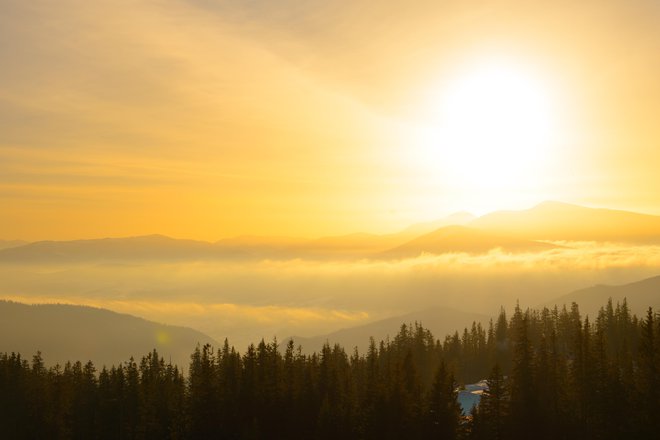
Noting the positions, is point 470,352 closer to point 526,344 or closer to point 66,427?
point 526,344

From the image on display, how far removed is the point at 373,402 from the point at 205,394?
26444mm

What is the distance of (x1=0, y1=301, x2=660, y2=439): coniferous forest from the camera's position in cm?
8031

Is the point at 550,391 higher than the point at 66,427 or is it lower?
higher

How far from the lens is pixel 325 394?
94500 millimetres

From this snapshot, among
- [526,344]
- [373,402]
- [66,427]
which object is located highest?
[526,344]

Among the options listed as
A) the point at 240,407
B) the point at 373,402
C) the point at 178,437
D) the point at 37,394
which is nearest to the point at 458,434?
the point at 373,402

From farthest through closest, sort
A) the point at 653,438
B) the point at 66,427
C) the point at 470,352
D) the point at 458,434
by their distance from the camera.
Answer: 1. the point at 470,352
2. the point at 66,427
3. the point at 458,434
4. the point at 653,438

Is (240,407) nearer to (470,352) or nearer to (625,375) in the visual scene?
(625,375)

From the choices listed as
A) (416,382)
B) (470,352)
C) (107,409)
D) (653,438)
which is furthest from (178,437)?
(470,352)

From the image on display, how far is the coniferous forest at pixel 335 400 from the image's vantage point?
263 ft

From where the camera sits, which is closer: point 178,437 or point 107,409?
point 178,437

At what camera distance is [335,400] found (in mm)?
90875

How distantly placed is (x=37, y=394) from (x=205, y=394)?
35.0 metres

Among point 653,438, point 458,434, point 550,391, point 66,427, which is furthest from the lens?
point 66,427
